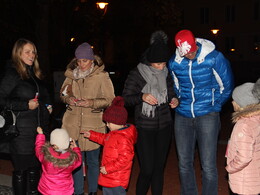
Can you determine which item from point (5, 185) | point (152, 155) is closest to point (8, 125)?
point (152, 155)

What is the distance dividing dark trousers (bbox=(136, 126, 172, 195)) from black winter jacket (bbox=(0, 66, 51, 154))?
4.22 feet

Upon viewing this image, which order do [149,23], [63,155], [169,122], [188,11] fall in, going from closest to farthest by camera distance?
[63,155] → [169,122] → [149,23] → [188,11]

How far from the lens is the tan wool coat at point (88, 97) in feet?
18.6

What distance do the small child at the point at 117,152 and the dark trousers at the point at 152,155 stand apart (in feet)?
0.77

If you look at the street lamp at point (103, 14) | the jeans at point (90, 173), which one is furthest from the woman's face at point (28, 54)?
the street lamp at point (103, 14)

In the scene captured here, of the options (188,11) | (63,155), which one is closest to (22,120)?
(63,155)

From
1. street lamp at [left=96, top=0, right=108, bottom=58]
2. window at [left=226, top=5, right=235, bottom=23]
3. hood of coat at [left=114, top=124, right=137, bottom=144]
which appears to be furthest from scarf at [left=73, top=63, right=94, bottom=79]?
window at [left=226, top=5, right=235, bottom=23]

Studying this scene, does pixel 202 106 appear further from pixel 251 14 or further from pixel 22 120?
pixel 251 14

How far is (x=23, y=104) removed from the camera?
16.7 ft

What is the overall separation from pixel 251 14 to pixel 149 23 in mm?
10849

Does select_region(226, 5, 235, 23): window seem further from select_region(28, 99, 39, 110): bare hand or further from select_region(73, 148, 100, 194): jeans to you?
select_region(28, 99, 39, 110): bare hand

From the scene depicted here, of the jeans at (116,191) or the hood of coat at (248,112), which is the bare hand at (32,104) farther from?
the hood of coat at (248,112)

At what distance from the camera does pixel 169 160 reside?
332 inches

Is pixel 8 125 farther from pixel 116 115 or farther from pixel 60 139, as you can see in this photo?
pixel 116 115
